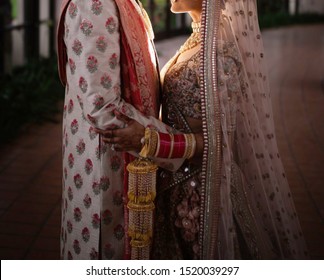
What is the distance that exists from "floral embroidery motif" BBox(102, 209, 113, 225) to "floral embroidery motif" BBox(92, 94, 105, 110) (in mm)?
398

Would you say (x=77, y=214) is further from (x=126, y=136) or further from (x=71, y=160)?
(x=126, y=136)

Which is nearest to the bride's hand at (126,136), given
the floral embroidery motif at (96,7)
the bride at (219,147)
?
the bride at (219,147)

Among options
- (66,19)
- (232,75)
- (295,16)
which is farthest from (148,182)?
(295,16)

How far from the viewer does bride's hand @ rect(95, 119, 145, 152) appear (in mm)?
2059

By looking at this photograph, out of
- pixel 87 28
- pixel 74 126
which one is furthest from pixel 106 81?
pixel 74 126

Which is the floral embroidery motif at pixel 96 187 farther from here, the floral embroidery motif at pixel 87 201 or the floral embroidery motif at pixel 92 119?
the floral embroidery motif at pixel 92 119

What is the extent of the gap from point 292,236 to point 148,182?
0.76 meters

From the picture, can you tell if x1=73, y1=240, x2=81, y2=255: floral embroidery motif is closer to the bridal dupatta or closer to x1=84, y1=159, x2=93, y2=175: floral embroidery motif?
x1=84, y1=159, x2=93, y2=175: floral embroidery motif

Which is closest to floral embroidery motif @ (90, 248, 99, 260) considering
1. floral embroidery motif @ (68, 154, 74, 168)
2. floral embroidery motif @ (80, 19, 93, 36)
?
floral embroidery motif @ (68, 154, 74, 168)

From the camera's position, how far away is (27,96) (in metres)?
6.95

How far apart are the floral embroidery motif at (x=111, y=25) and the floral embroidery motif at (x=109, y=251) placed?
2.50 ft

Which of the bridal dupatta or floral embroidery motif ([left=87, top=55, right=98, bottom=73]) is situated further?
the bridal dupatta

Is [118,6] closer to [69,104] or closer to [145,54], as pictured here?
[145,54]

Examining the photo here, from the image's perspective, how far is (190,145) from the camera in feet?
7.06
